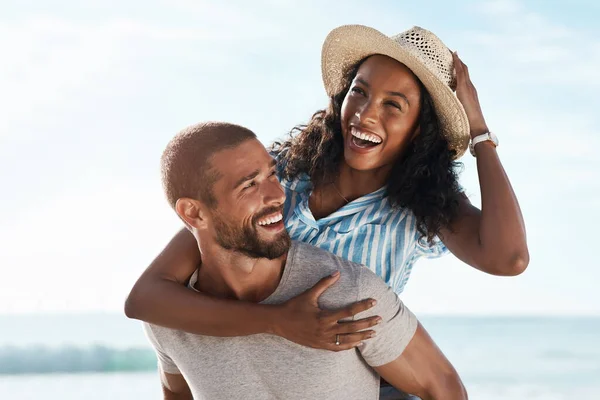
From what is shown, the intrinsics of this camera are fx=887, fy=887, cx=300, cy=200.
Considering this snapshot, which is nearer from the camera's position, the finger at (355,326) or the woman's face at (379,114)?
the finger at (355,326)

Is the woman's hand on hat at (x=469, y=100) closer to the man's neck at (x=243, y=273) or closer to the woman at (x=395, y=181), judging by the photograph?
the woman at (x=395, y=181)

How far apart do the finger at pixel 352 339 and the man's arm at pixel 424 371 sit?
13 cm

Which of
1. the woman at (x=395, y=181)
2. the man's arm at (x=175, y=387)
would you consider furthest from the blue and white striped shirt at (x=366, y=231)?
the man's arm at (x=175, y=387)

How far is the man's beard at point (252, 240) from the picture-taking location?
2449 millimetres

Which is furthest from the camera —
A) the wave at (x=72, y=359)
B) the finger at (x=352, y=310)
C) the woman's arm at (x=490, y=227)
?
the wave at (x=72, y=359)

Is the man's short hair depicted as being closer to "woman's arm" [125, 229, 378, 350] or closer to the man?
the man

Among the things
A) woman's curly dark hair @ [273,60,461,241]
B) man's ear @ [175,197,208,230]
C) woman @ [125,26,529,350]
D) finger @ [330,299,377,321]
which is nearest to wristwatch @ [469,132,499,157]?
woman @ [125,26,529,350]

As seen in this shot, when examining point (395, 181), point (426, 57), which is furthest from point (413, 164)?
point (426, 57)

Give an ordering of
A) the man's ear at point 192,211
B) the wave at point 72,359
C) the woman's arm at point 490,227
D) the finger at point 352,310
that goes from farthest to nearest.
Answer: the wave at point 72,359 → the woman's arm at point 490,227 → the man's ear at point 192,211 → the finger at point 352,310

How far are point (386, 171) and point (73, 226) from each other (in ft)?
62.1

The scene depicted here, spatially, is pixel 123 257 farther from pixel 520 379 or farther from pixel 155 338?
pixel 155 338

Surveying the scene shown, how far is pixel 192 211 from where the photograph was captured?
2527 mm

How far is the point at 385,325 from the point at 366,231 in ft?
1.67

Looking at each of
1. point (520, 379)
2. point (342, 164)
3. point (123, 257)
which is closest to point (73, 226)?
point (123, 257)
